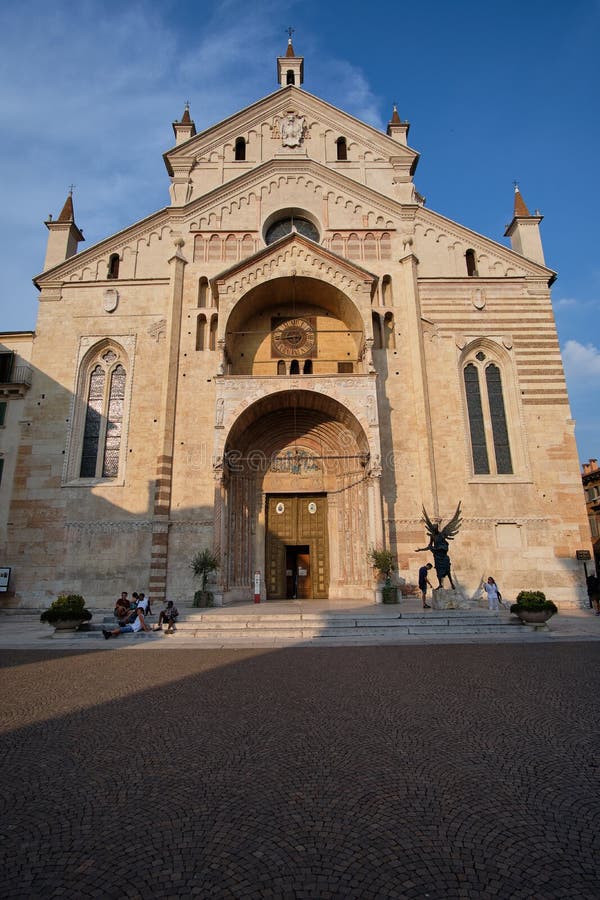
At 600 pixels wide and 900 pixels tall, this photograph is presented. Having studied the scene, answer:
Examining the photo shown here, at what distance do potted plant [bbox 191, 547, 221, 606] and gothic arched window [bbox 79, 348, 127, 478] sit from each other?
213 inches

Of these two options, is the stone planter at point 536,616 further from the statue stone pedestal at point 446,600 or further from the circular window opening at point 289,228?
the circular window opening at point 289,228

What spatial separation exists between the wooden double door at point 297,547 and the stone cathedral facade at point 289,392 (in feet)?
0.30

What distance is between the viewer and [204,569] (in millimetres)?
17422

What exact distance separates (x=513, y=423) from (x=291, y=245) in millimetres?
12033

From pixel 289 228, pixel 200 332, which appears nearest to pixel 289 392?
pixel 200 332

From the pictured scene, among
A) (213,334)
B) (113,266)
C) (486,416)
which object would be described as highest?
(113,266)

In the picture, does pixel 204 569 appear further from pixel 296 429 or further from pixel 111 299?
pixel 111 299

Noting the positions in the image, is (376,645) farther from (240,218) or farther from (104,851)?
(240,218)

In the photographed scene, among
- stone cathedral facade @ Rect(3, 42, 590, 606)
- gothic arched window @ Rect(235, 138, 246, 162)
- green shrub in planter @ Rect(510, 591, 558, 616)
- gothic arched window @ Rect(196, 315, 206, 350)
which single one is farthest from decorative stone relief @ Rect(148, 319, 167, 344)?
green shrub in planter @ Rect(510, 591, 558, 616)

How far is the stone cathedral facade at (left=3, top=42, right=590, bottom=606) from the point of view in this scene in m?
19.0

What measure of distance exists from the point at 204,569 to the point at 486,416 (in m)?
13.1

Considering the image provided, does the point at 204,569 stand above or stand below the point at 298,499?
below

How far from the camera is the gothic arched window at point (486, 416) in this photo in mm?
20359

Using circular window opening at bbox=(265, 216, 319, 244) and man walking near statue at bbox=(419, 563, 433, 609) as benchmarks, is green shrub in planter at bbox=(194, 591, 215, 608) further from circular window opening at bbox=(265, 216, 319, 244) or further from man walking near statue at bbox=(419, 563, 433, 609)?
circular window opening at bbox=(265, 216, 319, 244)
